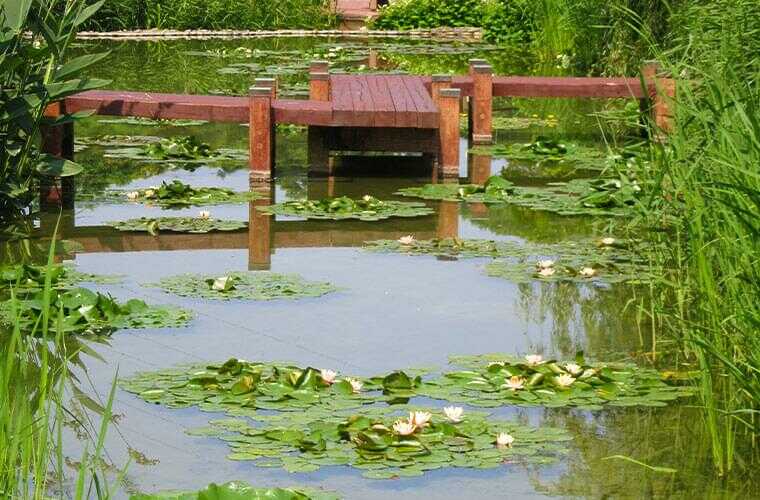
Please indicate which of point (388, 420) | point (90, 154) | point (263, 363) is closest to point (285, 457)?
point (388, 420)

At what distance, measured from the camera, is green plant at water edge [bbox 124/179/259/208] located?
10.1 meters

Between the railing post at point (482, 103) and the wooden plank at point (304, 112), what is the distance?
6.26 feet

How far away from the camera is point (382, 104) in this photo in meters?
11.0

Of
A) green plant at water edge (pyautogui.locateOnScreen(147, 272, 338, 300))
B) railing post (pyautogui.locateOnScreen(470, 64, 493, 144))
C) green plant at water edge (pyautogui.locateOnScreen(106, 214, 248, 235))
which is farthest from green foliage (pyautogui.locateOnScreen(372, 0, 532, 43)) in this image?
green plant at water edge (pyautogui.locateOnScreen(147, 272, 338, 300))

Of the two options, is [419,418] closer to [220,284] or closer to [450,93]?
[220,284]

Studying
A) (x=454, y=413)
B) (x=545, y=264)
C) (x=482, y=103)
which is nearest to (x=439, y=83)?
(x=482, y=103)

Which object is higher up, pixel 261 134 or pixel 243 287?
pixel 261 134

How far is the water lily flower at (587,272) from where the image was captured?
8014 millimetres

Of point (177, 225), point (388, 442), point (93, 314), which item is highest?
point (177, 225)

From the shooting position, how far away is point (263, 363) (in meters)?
6.52

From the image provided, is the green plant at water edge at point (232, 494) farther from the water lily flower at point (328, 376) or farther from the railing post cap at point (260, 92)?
the railing post cap at point (260, 92)

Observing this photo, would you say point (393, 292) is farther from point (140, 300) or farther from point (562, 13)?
point (562, 13)

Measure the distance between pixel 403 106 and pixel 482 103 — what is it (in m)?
1.69

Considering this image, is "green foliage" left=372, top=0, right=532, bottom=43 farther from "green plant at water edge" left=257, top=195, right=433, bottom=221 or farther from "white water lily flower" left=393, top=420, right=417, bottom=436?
"white water lily flower" left=393, top=420, right=417, bottom=436
